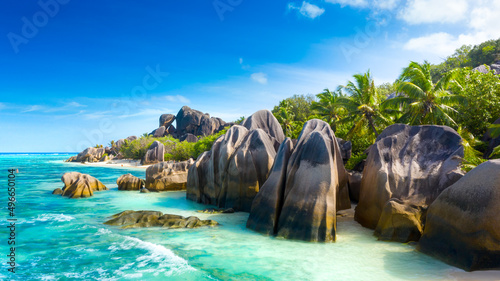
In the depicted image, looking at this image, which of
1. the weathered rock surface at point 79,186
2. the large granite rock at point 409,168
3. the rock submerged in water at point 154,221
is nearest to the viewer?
the large granite rock at point 409,168

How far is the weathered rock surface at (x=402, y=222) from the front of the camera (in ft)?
29.2

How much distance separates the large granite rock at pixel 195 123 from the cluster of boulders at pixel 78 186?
54201mm

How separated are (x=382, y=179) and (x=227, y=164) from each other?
7.21 metres

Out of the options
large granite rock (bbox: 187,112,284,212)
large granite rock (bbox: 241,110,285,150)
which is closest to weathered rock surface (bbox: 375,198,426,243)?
large granite rock (bbox: 187,112,284,212)

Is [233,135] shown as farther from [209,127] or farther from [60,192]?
[209,127]

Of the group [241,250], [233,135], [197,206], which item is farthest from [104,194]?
[241,250]

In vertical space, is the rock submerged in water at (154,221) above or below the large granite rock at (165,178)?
below

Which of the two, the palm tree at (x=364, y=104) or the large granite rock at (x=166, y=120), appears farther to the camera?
the large granite rock at (x=166, y=120)

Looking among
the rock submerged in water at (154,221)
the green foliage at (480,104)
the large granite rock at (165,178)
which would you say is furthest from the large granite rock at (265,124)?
the green foliage at (480,104)

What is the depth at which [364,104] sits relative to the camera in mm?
23141

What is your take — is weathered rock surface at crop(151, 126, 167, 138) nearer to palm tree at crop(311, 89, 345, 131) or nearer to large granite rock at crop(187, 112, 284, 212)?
palm tree at crop(311, 89, 345, 131)

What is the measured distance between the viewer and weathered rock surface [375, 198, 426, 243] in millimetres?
8891

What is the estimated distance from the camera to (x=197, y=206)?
50.9 feet

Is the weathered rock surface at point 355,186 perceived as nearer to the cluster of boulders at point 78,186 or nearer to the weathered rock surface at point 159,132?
the cluster of boulders at point 78,186
